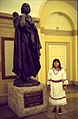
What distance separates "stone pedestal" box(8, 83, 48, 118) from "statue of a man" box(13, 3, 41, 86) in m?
0.24

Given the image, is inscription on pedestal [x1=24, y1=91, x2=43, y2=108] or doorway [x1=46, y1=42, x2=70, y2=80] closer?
inscription on pedestal [x1=24, y1=91, x2=43, y2=108]

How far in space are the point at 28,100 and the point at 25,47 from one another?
115 centimetres

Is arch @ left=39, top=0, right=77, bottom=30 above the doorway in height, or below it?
above

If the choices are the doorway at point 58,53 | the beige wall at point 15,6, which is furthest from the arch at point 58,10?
the doorway at point 58,53

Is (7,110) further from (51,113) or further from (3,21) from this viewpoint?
(3,21)

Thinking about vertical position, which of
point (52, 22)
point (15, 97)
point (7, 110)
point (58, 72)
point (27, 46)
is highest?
point (52, 22)

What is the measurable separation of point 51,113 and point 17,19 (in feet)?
7.35

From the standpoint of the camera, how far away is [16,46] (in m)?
3.92

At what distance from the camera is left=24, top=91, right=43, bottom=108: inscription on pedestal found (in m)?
3.76

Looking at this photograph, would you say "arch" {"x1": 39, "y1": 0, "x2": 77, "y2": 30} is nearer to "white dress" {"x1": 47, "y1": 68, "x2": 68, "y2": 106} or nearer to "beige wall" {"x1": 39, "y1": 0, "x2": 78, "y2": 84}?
"beige wall" {"x1": 39, "y1": 0, "x2": 78, "y2": 84}

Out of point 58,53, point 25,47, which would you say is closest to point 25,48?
point 25,47

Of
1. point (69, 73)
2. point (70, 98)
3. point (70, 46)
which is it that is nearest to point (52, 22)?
point (70, 46)

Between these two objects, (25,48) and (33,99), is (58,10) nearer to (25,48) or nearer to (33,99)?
(25,48)

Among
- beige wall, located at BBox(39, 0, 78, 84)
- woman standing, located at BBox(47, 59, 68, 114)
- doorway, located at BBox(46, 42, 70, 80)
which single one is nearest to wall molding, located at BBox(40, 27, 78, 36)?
beige wall, located at BBox(39, 0, 78, 84)
